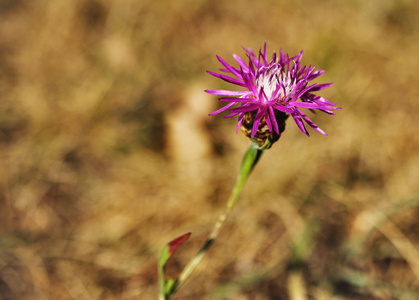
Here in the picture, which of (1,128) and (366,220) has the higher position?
(1,128)

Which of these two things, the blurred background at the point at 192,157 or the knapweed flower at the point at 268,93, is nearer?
the knapweed flower at the point at 268,93

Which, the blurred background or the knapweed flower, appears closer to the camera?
the knapweed flower

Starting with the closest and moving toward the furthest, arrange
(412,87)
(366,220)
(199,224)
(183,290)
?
(183,290) → (366,220) → (199,224) → (412,87)

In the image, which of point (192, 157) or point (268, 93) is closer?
point (268, 93)

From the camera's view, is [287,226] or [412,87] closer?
[287,226]

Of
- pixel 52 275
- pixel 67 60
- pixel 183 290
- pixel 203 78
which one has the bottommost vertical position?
pixel 183 290

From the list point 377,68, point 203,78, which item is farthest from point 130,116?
point 377,68

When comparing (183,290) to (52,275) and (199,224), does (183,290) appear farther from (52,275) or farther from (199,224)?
(52,275)

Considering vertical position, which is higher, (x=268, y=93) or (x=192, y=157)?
(x=268, y=93)
